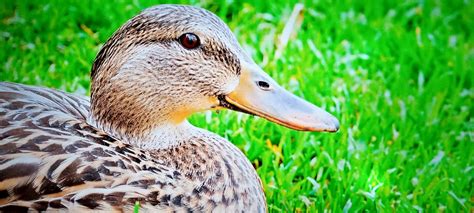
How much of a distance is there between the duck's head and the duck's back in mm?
138

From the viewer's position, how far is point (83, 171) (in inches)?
103

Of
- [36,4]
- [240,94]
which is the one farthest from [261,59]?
[240,94]

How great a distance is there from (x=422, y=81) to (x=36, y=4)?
232 centimetres

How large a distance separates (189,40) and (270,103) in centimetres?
35

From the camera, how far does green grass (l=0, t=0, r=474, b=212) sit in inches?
140

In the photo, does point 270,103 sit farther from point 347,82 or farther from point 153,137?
point 347,82

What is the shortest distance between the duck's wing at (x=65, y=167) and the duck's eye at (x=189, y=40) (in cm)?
40

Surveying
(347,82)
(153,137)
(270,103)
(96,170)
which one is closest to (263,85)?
(270,103)

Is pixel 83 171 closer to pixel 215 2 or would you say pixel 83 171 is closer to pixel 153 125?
pixel 153 125

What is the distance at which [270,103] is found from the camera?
2.84m

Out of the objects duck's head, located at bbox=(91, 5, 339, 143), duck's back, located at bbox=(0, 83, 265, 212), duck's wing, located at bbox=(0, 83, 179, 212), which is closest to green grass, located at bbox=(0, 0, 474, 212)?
duck's back, located at bbox=(0, 83, 265, 212)

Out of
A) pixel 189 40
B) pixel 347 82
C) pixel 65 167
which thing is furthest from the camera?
pixel 347 82

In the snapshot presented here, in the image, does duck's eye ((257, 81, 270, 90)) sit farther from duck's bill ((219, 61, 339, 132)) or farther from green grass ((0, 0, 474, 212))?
green grass ((0, 0, 474, 212))

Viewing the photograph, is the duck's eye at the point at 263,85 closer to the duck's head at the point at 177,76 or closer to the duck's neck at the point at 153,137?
the duck's head at the point at 177,76
